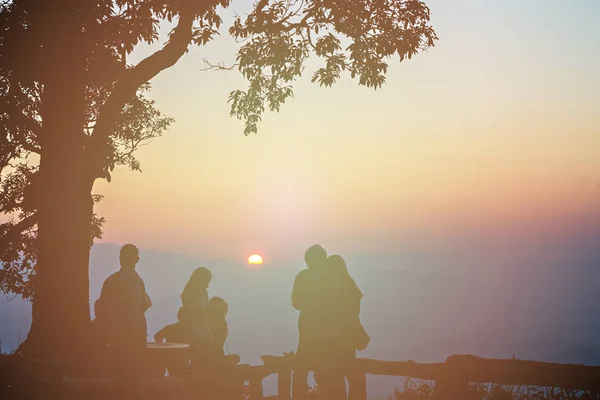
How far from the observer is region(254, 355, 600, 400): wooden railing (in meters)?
7.19

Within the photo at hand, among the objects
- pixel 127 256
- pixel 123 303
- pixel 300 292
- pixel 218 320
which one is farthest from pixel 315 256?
pixel 218 320

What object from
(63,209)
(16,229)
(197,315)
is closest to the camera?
(63,209)

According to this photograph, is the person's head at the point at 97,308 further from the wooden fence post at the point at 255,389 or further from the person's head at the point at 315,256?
the person's head at the point at 315,256

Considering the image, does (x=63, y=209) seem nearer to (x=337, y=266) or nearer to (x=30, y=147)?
(x=337, y=266)

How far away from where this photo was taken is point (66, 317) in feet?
35.5

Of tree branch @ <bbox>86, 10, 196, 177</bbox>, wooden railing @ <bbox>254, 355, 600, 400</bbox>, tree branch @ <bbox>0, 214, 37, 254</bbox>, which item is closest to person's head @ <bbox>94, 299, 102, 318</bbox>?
tree branch @ <bbox>86, 10, 196, 177</bbox>

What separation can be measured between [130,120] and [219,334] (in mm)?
10357

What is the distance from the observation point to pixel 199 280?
40.2 feet

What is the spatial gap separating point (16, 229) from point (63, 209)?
11414mm

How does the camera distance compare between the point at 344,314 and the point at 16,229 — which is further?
the point at 16,229

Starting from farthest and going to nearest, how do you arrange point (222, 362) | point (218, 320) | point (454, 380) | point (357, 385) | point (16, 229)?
point (16, 229) < point (218, 320) < point (222, 362) < point (357, 385) < point (454, 380)

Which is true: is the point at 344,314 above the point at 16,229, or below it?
below

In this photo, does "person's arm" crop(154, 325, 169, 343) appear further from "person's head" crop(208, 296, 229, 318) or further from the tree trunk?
the tree trunk

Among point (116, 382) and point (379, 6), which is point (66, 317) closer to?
point (116, 382)
